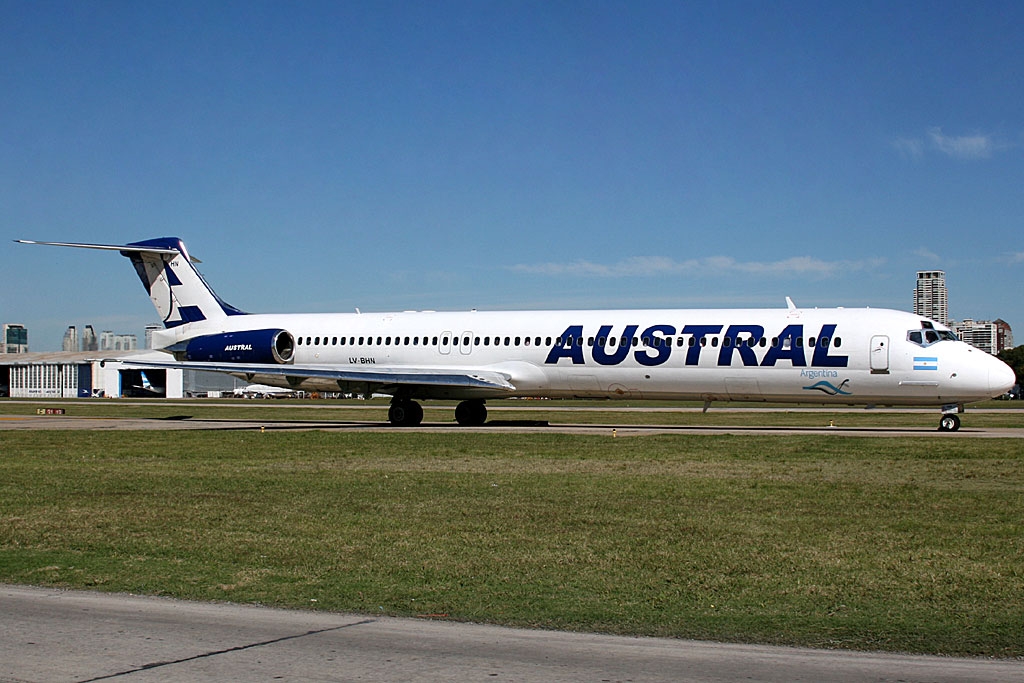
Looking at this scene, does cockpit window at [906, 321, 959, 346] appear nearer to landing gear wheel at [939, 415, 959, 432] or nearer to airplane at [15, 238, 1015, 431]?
airplane at [15, 238, 1015, 431]

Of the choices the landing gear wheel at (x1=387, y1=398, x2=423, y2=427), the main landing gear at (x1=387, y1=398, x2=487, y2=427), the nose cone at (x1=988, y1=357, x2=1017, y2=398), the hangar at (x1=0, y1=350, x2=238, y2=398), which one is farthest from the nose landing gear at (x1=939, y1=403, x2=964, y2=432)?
the hangar at (x1=0, y1=350, x2=238, y2=398)

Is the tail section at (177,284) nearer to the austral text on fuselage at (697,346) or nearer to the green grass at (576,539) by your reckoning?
the austral text on fuselage at (697,346)

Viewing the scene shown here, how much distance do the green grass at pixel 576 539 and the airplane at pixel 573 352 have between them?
877 centimetres

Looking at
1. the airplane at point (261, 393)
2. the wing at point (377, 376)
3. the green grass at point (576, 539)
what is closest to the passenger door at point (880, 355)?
the green grass at point (576, 539)

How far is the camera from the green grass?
8641 millimetres

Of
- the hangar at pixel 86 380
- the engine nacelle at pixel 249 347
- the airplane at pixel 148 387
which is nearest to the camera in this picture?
the engine nacelle at pixel 249 347

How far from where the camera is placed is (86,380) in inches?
4392

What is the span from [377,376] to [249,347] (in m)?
6.34

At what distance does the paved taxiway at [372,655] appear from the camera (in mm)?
6887

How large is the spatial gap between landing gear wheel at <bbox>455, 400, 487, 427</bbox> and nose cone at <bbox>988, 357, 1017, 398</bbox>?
16007 mm

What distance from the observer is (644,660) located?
7.27m

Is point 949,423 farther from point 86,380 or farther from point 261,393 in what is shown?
point 261,393

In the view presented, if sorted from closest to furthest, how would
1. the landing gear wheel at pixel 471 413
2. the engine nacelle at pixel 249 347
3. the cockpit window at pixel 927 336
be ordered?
the cockpit window at pixel 927 336
the landing gear wheel at pixel 471 413
the engine nacelle at pixel 249 347

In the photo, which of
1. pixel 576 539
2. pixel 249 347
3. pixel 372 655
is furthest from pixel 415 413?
pixel 372 655
